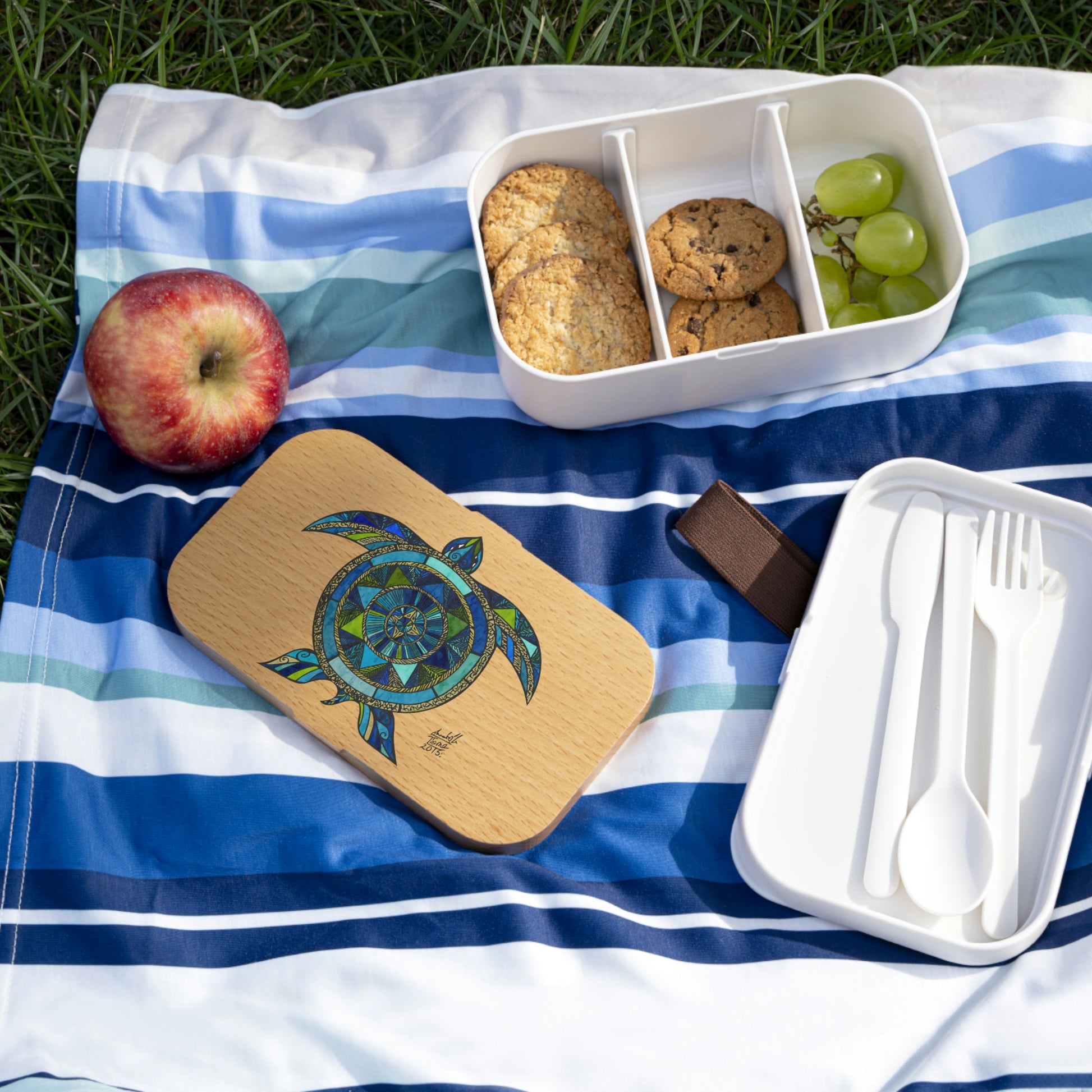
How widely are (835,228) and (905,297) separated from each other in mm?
115

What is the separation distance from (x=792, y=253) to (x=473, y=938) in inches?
27.9

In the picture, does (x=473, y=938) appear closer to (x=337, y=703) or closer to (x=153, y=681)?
(x=337, y=703)

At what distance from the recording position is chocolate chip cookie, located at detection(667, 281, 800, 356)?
100 cm

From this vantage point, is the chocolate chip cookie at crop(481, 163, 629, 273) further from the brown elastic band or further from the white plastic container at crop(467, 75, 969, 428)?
the brown elastic band

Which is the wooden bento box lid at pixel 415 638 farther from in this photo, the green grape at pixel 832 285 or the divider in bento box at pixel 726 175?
the green grape at pixel 832 285

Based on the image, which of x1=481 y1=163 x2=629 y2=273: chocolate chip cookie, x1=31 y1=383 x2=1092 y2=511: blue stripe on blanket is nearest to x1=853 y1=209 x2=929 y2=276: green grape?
x1=31 y1=383 x2=1092 y2=511: blue stripe on blanket

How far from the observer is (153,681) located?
0.98 meters

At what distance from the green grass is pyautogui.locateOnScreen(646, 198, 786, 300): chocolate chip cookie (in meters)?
0.28

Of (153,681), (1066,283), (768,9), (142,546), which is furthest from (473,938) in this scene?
(768,9)

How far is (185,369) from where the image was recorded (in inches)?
38.0

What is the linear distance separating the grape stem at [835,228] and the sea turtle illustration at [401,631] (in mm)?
468

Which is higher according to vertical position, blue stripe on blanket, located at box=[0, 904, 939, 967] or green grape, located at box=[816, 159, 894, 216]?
green grape, located at box=[816, 159, 894, 216]

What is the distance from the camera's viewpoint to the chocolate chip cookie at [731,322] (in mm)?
998

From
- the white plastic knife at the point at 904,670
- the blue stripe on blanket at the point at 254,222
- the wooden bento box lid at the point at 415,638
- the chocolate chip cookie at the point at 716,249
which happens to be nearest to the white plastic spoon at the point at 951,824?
the white plastic knife at the point at 904,670
